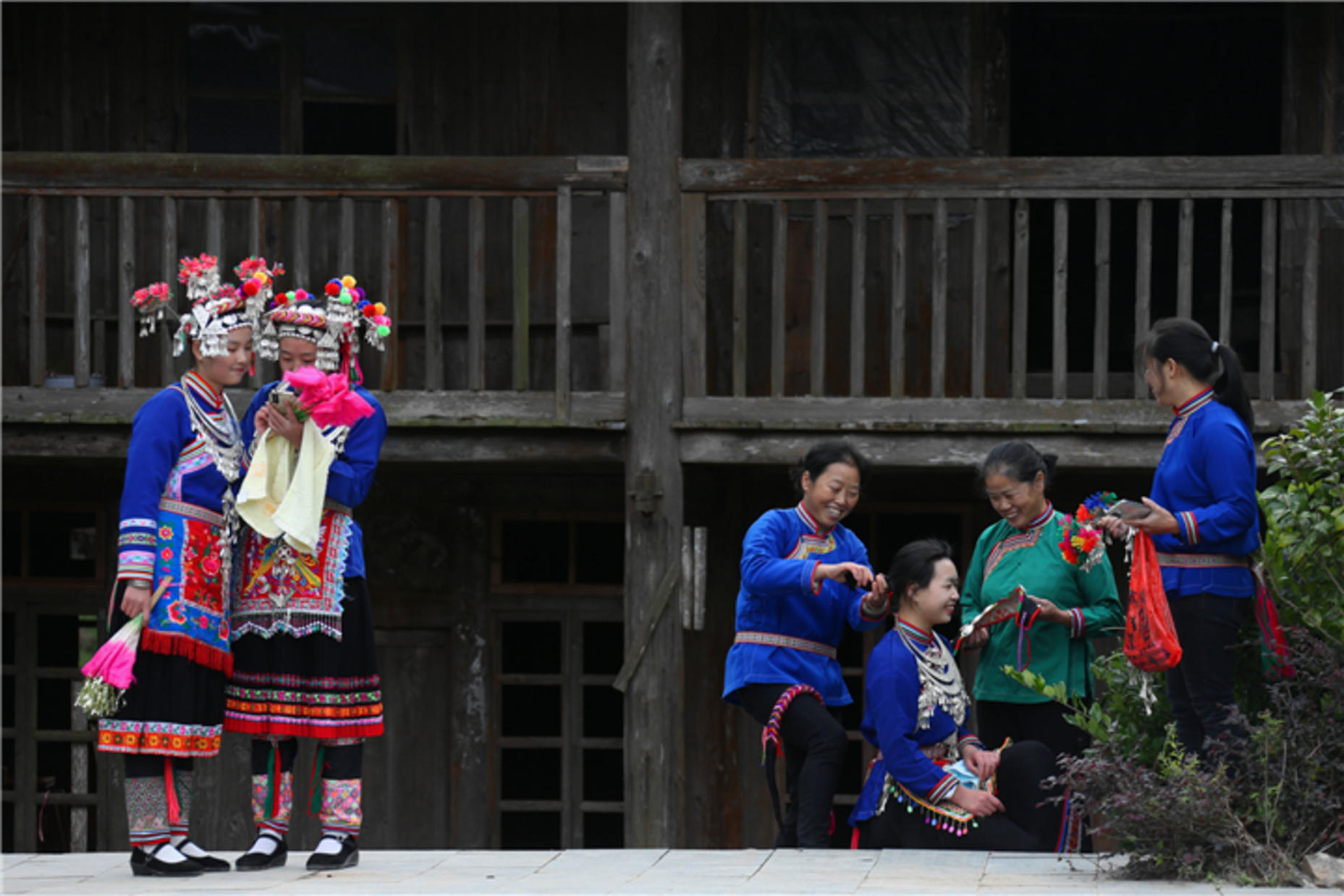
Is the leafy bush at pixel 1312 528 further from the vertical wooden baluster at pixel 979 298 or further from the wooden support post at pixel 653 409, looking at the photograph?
the wooden support post at pixel 653 409

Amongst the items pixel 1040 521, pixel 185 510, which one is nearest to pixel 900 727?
pixel 1040 521

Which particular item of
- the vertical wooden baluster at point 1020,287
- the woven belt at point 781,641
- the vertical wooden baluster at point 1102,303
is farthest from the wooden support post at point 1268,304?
the woven belt at point 781,641

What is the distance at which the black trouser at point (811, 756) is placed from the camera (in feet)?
17.6

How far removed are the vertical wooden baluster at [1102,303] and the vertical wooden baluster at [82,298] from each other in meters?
4.51

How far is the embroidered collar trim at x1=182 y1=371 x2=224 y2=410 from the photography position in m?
5.02

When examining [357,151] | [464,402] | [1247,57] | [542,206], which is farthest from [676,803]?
[1247,57]

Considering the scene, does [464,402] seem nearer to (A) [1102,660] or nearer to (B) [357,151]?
(B) [357,151]

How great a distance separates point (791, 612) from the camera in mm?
5496

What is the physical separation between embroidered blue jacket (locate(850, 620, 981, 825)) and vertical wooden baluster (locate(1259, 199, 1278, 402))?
2805 mm

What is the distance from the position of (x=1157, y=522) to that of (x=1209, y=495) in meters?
0.19

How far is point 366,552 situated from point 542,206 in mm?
2215

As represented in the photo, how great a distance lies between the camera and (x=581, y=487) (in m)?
9.56

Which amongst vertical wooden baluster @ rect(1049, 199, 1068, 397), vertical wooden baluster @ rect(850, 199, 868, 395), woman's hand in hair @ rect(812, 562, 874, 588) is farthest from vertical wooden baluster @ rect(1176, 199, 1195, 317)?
woman's hand in hair @ rect(812, 562, 874, 588)

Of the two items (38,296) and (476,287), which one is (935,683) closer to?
(476,287)
